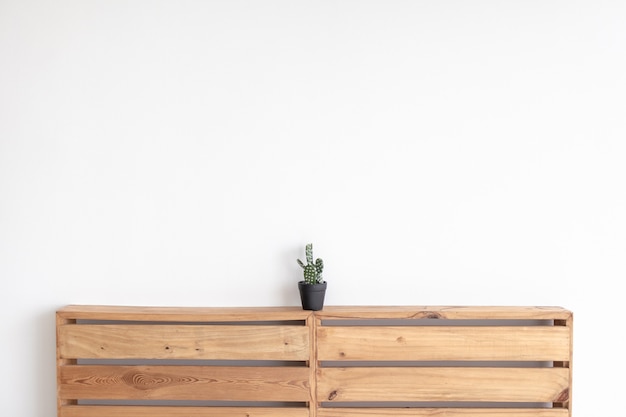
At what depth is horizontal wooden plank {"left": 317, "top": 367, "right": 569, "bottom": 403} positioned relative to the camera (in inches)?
76.3

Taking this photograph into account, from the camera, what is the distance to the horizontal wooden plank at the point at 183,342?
1.94 m

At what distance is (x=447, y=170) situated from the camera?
2016 mm

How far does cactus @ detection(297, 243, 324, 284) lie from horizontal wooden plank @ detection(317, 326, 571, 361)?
0.16 metres

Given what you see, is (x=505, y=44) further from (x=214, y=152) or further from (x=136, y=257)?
(x=136, y=257)

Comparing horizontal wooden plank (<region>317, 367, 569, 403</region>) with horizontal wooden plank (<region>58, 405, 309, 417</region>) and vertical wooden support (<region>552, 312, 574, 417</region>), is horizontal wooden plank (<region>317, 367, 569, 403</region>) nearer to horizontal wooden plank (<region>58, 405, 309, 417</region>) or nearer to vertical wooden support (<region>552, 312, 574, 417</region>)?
vertical wooden support (<region>552, 312, 574, 417</region>)

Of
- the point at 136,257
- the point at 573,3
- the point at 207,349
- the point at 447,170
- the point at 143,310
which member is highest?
the point at 573,3

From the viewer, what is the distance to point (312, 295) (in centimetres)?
193

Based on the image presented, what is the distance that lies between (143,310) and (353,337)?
2.31 ft

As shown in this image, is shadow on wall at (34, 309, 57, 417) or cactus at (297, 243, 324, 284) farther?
shadow on wall at (34, 309, 57, 417)

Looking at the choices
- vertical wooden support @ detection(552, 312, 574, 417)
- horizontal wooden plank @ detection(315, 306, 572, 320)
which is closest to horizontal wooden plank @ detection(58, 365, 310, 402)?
horizontal wooden plank @ detection(315, 306, 572, 320)

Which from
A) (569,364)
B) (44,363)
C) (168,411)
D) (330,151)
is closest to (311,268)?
(330,151)

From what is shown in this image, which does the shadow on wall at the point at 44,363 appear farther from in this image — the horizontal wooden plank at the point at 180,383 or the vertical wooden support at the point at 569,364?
the vertical wooden support at the point at 569,364

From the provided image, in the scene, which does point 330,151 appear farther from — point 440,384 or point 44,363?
point 44,363

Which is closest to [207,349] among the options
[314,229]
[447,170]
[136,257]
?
[136,257]
